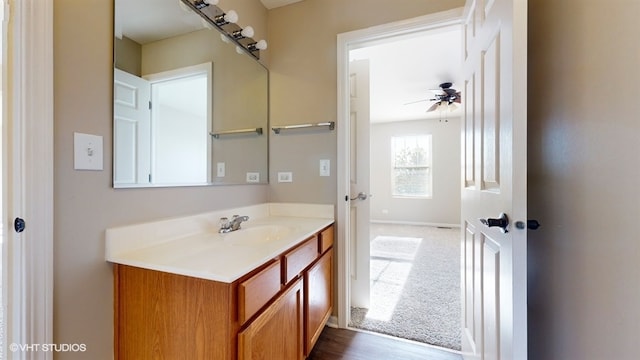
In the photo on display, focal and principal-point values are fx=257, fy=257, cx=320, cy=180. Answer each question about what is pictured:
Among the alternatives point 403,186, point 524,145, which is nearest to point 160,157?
point 524,145

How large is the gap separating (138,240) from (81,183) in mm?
301

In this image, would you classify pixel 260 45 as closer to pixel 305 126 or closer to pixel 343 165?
pixel 305 126

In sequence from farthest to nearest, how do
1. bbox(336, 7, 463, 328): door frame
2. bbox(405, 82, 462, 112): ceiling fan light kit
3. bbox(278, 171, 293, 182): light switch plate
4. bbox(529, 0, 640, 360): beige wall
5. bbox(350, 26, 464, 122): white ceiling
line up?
bbox(405, 82, 462, 112): ceiling fan light kit < bbox(350, 26, 464, 122): white ceiling < bbox(278, 171, 293, 182): light switch plate < bbox(336, 7, 463, 328): door frame < bbox(529, 0, 640, 360): beige wall

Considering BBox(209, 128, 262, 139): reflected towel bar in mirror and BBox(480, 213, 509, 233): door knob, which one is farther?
BBox(209, 128, 262, 139): reflected towel bar in mirror

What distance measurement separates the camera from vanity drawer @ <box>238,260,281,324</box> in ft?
2.80

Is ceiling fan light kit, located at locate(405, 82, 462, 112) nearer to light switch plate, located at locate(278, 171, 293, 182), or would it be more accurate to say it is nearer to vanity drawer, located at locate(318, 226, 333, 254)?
light switch plate, located at locate(278, 171, 293, 182)

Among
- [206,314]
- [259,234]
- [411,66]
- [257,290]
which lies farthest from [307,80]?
[411,66]

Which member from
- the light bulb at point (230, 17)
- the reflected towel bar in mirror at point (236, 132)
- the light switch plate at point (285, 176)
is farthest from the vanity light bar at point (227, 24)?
the light switch plate at point (285, 176)

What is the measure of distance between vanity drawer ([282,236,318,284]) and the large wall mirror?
675 millimetres

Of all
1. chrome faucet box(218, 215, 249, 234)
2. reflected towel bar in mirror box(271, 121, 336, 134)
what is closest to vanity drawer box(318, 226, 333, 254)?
chrome faucet box(218, 215, 249, 234)

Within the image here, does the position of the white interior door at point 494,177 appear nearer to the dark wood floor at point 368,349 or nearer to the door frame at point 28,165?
the dark wood floor at point 368,349

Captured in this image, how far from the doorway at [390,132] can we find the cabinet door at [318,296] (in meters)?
0.12

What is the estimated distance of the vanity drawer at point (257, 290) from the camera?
2.80 ft

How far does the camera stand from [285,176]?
6.70 feet
